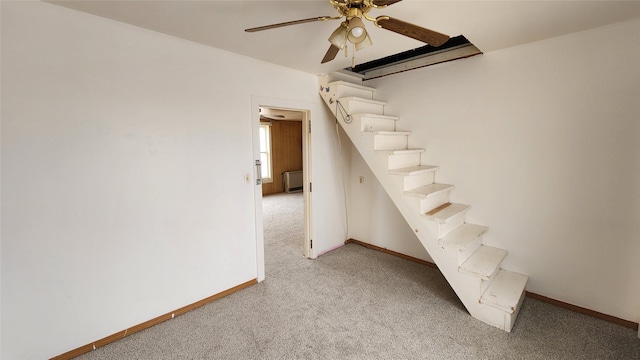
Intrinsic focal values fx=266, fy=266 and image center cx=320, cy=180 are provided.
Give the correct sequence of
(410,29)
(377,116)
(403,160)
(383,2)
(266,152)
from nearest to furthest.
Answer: (383,2) → (410,29) → (403,160) → (377,116) → (266,152)

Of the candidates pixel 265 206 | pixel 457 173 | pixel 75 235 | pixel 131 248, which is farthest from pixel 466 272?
pixel 265 206

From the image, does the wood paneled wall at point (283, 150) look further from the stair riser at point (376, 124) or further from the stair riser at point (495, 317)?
the stair riser at point (495, 317)

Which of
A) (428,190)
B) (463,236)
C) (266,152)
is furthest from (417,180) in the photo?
(266,152)

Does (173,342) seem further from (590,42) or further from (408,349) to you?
(590,42)

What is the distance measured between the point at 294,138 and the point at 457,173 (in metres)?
5.98

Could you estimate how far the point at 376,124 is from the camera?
3082 millimetres

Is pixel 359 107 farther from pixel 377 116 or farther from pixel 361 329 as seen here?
pixel 361 329

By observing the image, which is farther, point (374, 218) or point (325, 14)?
point (374, 218)

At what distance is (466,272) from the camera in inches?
87.5

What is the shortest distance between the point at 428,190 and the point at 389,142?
2.25 feet

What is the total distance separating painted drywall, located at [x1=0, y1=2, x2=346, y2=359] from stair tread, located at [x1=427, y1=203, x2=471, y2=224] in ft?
5.96

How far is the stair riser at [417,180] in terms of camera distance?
2.64m

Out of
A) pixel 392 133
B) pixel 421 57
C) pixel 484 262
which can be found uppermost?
pixel 421 57

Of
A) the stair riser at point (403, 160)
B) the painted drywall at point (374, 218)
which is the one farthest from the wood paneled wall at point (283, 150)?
the stair riser at point (403, 160)
